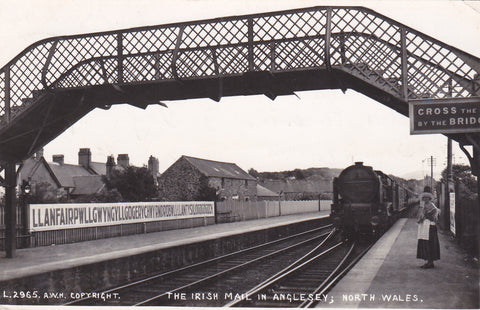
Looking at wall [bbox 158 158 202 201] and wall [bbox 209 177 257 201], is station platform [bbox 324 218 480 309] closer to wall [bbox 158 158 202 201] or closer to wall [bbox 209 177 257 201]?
wall [bbox 158 158 202 201]

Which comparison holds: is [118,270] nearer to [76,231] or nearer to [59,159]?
[76,231]

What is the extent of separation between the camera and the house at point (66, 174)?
49816mm

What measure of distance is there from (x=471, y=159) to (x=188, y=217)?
18.7m

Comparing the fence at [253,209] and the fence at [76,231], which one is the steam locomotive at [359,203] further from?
the fence at [253,209]

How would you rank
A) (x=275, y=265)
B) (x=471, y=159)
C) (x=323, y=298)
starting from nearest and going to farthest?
1. (x=323, y=298)
2. (x=471, y=159)
3. (x=275, y=265)

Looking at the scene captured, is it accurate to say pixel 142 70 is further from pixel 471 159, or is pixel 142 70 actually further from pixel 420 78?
pixel 471 159

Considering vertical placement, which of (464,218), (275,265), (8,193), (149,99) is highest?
(149,99)

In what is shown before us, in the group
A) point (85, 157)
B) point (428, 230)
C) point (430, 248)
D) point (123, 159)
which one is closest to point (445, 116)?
point (428, 230)

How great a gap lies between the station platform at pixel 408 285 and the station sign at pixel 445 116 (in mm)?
2677

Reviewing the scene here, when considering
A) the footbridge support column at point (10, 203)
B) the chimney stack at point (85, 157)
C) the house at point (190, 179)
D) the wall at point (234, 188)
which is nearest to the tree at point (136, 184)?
the house at point (190, 179)

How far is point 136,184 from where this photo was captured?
3709 centimetres

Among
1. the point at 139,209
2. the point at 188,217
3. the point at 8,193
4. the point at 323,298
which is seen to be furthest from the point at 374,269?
the point at 188,217

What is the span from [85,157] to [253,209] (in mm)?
35987

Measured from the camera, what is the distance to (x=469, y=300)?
7375 millimetres
